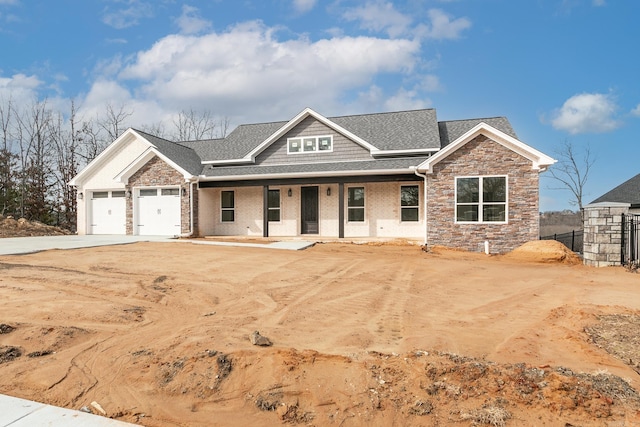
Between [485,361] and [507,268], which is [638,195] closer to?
[507,268]

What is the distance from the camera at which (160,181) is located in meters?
19.1

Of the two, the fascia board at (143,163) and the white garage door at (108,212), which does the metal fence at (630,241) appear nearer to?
the fascia board at (143,163)

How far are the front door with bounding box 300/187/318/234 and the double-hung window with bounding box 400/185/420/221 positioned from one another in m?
4.26

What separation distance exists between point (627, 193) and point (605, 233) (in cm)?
1291

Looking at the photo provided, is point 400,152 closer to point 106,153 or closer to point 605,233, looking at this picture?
point 605,233

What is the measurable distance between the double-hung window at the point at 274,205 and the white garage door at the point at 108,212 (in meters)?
8.17

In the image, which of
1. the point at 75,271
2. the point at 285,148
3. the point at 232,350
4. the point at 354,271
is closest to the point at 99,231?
the point at 285,148

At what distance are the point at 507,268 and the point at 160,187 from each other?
53.6 ft

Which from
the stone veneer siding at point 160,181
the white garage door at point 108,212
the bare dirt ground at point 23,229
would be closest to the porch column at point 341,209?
the stone veneer siding at point 160,181

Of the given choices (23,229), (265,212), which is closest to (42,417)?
(265,212)

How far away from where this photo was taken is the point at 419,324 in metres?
5.45

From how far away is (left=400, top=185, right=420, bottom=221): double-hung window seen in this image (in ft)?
57.0

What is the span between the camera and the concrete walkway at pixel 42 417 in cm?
302

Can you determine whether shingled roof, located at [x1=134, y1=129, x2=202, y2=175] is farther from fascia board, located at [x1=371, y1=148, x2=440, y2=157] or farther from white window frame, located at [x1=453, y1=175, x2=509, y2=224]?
white window frame, located at [x1=453, y1=175, x2=509, y2=224]
